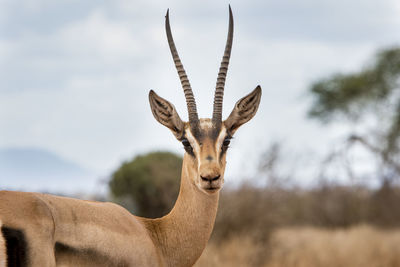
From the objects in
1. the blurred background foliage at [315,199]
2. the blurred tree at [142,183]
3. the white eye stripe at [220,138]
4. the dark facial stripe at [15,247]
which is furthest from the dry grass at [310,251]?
the blurred tree at [142,183]

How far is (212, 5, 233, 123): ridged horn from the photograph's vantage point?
5781 mm

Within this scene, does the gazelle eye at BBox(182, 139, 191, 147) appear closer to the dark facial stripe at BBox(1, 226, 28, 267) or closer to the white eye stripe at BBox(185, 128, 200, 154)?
the white eye stripe at BBox(185, 128, 200, 154)

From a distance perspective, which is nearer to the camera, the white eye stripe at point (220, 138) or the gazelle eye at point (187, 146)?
the white eye stripe at point (220, 138)

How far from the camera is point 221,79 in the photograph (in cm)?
606

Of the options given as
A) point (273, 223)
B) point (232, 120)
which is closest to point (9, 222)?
point (232, 120)

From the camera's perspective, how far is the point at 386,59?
31422 mm

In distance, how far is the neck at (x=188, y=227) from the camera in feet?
18.4

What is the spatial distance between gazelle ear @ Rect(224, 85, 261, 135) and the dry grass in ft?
17.5

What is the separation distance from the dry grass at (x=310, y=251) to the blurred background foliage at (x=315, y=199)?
0.09 feet

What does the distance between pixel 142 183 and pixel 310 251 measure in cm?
1183

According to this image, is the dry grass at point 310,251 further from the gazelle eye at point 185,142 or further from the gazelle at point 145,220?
the gazelle eye at point 185,142

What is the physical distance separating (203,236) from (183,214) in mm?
318

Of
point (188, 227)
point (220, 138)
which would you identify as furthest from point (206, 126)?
point (188, 227)

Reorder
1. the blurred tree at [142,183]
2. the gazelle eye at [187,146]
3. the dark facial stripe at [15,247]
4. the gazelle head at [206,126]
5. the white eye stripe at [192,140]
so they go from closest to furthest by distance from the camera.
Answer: the dark facial stripe at [15,247] → the gazelle head at [206,126] → the white eye stripe at [192,140] → the gazelle eye at [187,146] → the blurred tree at [142,183]
